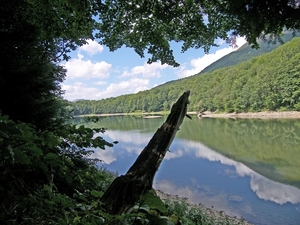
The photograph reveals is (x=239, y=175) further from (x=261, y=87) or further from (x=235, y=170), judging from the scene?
(x=261, y=87)

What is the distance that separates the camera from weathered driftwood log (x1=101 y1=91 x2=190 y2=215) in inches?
73.0

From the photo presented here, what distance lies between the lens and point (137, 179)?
1.98 meters

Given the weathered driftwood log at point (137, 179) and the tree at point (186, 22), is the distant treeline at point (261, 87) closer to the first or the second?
the tree at point (186, 22)

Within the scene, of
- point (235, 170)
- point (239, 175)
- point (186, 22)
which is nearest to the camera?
point (186, 22)

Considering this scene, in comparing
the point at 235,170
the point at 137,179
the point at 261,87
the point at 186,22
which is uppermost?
the point at 186,22

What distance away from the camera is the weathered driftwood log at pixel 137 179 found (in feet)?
6.08

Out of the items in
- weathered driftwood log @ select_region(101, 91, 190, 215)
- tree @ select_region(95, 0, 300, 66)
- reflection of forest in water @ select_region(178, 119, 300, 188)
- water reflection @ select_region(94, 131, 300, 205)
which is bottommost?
reflection of forest in water @ select_region(178, 119, 300, 188)

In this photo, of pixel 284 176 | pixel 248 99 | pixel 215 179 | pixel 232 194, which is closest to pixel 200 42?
pixel 232 194

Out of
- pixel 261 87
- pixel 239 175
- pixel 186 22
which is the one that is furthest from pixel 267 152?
pixel 261 87

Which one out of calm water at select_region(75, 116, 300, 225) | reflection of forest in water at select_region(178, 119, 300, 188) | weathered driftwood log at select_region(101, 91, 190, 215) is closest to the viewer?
weathered driftwood log at select_region(101, 91, 190, 215)

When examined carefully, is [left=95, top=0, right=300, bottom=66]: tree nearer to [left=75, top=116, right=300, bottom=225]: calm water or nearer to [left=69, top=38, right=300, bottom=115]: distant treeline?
[left=75, top=116, right=300, bottom=225]: calm water

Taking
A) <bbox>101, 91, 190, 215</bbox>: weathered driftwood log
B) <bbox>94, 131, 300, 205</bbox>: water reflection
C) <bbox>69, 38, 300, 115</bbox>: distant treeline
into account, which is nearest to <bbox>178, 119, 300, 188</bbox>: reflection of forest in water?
<bbox>94, 131, 300, 205</bbox>: water reflection

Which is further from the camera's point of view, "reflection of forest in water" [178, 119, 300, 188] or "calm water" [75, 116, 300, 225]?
"reflection of forest in water" [178, 119, 300, 188]

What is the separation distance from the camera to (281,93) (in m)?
45.9
